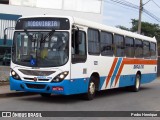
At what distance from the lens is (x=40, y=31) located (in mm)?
15031

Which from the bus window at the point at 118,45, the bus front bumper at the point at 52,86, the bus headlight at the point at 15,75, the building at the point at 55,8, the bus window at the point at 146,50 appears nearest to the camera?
the bus front bumper at the point at 52,86

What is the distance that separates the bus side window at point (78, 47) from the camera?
48.7ft

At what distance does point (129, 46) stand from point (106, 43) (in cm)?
334

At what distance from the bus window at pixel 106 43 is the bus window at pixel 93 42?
0.45 metres

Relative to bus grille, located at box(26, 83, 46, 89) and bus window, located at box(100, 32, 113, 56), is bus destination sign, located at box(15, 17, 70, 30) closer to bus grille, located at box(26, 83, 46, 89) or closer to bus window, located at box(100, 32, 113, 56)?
bus grille, located at box(26, 83, 46, 89)

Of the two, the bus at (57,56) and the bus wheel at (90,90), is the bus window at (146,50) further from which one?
the bus wheel at (90,90)

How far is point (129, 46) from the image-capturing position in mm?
20969

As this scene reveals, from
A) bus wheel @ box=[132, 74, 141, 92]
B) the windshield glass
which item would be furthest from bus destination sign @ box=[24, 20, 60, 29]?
bus wheel @ box=[132, 74, 141, 92]

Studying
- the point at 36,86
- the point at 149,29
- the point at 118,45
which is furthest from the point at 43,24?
the point at 149,29

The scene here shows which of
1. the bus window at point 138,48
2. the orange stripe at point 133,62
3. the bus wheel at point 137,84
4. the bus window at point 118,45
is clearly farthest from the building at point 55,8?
the bus window at point 118,45

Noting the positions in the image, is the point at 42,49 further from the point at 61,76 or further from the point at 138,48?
the point at 138,48

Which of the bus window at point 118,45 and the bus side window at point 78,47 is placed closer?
the bus side window at point 78,47

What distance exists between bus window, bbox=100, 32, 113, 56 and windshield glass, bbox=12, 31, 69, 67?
3.00 metres

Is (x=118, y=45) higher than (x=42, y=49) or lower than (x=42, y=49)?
higher
